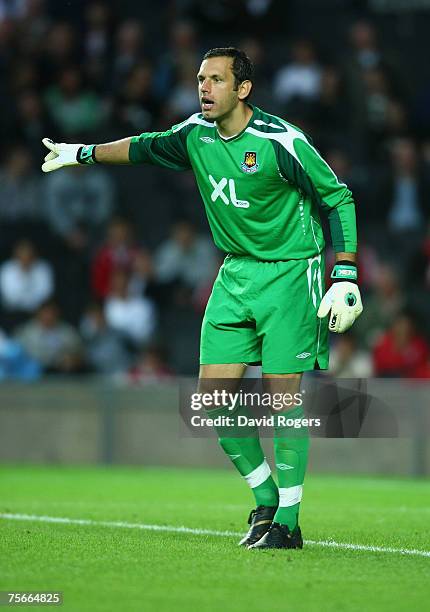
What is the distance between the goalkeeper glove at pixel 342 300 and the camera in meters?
6.30

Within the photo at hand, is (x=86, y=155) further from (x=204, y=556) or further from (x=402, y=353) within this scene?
(x=402, y=353)

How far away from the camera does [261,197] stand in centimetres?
648

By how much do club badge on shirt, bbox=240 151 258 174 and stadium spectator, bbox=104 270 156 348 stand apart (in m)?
8.27

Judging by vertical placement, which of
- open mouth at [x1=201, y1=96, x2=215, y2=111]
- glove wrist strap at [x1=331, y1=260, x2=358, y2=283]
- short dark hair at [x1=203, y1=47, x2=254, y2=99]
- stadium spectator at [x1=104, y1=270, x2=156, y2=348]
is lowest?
stadium spectator at [x1=104, y1=270, x2=156, y2=348]

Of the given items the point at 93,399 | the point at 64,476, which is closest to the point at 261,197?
the point at 64,476

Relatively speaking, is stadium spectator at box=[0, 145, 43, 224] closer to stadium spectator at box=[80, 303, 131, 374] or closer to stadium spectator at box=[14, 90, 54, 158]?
stadium spectator at box=[14, 90, 54, 158]

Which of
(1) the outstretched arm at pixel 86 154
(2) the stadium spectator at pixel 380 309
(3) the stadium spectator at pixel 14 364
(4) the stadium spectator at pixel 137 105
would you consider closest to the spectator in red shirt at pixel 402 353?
(2) the stadium spectator at pixel 380 309

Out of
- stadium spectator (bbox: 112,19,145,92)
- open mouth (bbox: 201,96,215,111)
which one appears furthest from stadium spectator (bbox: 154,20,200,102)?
open mouth (bbox: 201,96,215,111)

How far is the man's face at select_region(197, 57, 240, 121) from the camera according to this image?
6461mm

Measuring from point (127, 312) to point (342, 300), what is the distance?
8563mm

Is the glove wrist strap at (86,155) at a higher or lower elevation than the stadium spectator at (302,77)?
lower

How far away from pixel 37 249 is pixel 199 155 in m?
9.23

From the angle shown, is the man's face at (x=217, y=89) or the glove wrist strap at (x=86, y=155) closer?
the man's face at (x=217, y=89)

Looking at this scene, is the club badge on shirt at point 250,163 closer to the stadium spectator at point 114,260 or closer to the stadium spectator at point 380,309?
the stadium spectator at point 380,309
